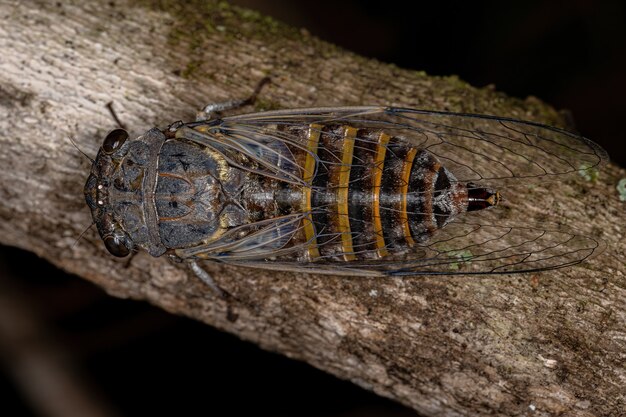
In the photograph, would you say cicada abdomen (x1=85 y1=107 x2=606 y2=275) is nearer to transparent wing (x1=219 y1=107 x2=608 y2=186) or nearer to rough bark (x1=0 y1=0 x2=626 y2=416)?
transparent wing (x1=219 y1=107 x2=608 y2=186)

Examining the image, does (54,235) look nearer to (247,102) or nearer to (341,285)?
(247,102)

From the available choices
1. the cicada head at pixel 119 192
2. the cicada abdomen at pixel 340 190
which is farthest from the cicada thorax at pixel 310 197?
the cicada head at pixel 119 192

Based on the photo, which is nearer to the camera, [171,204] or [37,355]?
[171,204]

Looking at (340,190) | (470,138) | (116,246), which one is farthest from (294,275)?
(470,138)

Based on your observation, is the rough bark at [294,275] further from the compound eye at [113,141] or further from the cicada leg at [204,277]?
the compound eye at [113,141]

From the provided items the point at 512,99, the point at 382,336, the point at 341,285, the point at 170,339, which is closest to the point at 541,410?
the point at 382,336

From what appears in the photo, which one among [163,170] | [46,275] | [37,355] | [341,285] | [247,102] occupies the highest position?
[247,102]

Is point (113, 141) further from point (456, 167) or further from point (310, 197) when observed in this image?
point (456, 167)
